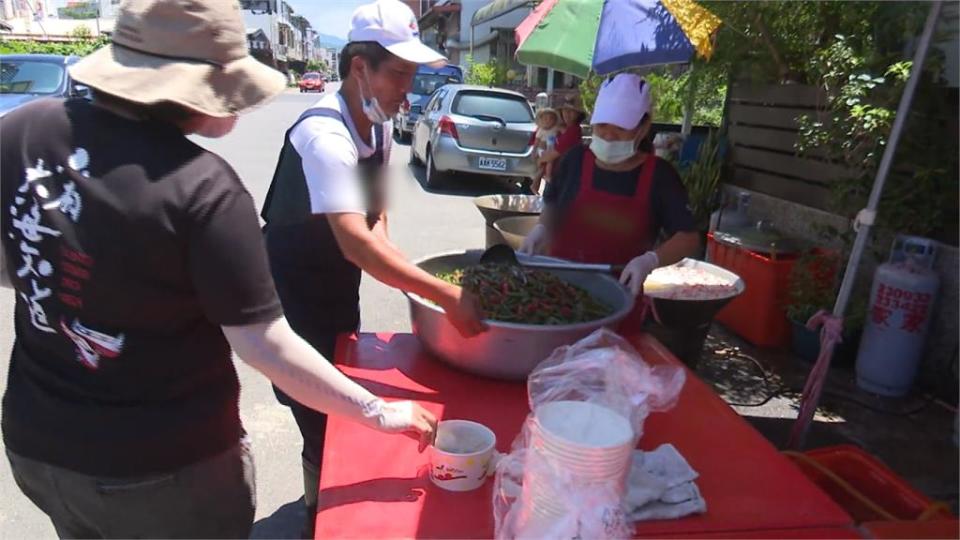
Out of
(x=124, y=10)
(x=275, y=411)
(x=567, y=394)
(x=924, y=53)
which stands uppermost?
(x=924, y=53)

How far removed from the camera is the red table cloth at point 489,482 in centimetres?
127

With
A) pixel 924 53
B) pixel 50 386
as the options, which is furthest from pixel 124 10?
pixel 924 53

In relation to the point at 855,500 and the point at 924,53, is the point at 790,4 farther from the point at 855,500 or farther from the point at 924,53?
the point at 855,500

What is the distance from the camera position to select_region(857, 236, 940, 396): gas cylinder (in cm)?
363

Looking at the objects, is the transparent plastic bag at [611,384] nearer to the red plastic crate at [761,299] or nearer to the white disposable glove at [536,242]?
the white disposable glove at [536,242]

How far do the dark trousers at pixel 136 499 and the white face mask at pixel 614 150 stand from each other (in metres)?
1.78

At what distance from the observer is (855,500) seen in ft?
5.51

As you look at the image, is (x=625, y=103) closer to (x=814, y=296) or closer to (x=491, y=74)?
(x=814, y=296)

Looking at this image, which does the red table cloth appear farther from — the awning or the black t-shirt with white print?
the awning

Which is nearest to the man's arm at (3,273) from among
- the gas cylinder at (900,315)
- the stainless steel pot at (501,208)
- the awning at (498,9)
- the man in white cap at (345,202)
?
the man in white cap at (345,202)

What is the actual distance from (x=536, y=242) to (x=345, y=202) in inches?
44.4

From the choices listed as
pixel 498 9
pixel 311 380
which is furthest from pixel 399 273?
pixel 498 9

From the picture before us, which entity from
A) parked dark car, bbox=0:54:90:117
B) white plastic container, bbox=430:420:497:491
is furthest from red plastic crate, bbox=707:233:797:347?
parked dark car, bbox=0:54:90:117

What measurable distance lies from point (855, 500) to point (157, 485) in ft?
5.52
